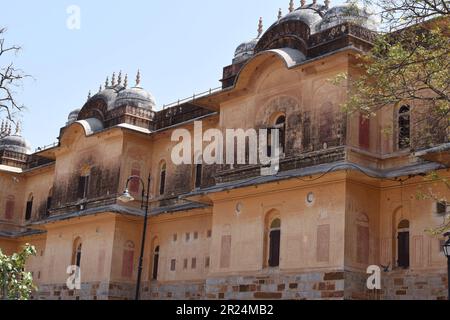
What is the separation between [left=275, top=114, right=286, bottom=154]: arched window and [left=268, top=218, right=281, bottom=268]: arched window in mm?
2180

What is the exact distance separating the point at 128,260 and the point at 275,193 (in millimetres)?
8695

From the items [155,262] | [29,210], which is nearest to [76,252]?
[155,262]

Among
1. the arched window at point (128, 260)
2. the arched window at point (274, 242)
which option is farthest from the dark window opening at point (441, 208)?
the arched window at point (128, 260)

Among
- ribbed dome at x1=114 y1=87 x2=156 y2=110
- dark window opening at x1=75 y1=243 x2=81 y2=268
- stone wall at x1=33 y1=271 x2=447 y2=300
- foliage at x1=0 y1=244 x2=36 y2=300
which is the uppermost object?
ribbed dome at x1=114 y1=87 x2=156 y2=110

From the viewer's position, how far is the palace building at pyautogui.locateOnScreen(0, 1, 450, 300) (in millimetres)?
18375

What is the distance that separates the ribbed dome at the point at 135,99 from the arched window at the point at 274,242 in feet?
33.6

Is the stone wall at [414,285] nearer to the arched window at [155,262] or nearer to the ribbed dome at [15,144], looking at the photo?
the arched window at [155,262]

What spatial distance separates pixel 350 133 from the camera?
62.2 feet

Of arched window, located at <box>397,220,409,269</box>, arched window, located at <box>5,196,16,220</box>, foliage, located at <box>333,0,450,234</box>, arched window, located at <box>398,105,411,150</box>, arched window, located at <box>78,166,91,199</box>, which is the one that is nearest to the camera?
foliage, located at <box>333,0,450,234</box>

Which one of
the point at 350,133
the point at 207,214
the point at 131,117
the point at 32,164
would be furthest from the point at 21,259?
the point at 32,164

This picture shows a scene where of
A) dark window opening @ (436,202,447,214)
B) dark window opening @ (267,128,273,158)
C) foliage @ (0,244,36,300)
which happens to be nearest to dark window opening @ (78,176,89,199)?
dark window opening @ (267,128,273,158)

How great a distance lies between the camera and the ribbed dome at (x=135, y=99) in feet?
93.7

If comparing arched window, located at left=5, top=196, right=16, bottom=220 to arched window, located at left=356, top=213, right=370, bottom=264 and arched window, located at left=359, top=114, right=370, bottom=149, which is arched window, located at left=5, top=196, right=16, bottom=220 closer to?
arched window, located at left=359, top=114, right=370, bottom=149
